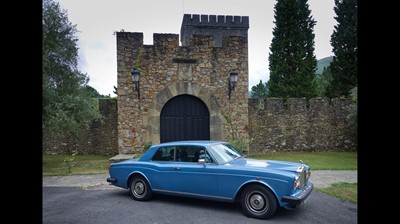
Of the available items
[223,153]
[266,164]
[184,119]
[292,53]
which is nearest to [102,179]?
[184,119]

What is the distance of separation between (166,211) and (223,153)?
1.60 meters

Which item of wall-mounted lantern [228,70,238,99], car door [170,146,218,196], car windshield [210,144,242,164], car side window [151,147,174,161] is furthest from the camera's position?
wall-mounted lantern [228,70,238,99]

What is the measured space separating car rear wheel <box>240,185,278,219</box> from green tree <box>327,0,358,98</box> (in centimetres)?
1585

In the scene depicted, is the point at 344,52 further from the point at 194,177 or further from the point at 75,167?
the point at 75,167

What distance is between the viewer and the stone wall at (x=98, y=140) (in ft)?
41.5

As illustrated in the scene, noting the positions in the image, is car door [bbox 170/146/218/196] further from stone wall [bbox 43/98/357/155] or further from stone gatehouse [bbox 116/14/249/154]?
stone wall [bbox 43/98/357/155]

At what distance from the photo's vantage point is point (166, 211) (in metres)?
4.96

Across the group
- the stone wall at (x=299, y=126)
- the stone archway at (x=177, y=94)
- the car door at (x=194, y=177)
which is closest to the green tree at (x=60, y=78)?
the stone archway at (x=177, y=94)

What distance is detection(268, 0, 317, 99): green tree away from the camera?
61.6ft

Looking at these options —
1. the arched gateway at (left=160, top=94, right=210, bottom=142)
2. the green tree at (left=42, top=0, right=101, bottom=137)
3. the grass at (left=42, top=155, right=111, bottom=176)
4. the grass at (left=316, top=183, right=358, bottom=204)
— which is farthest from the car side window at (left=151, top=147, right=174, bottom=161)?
the arched gateway at (left=160, top=94, right=210, bottom=142)
